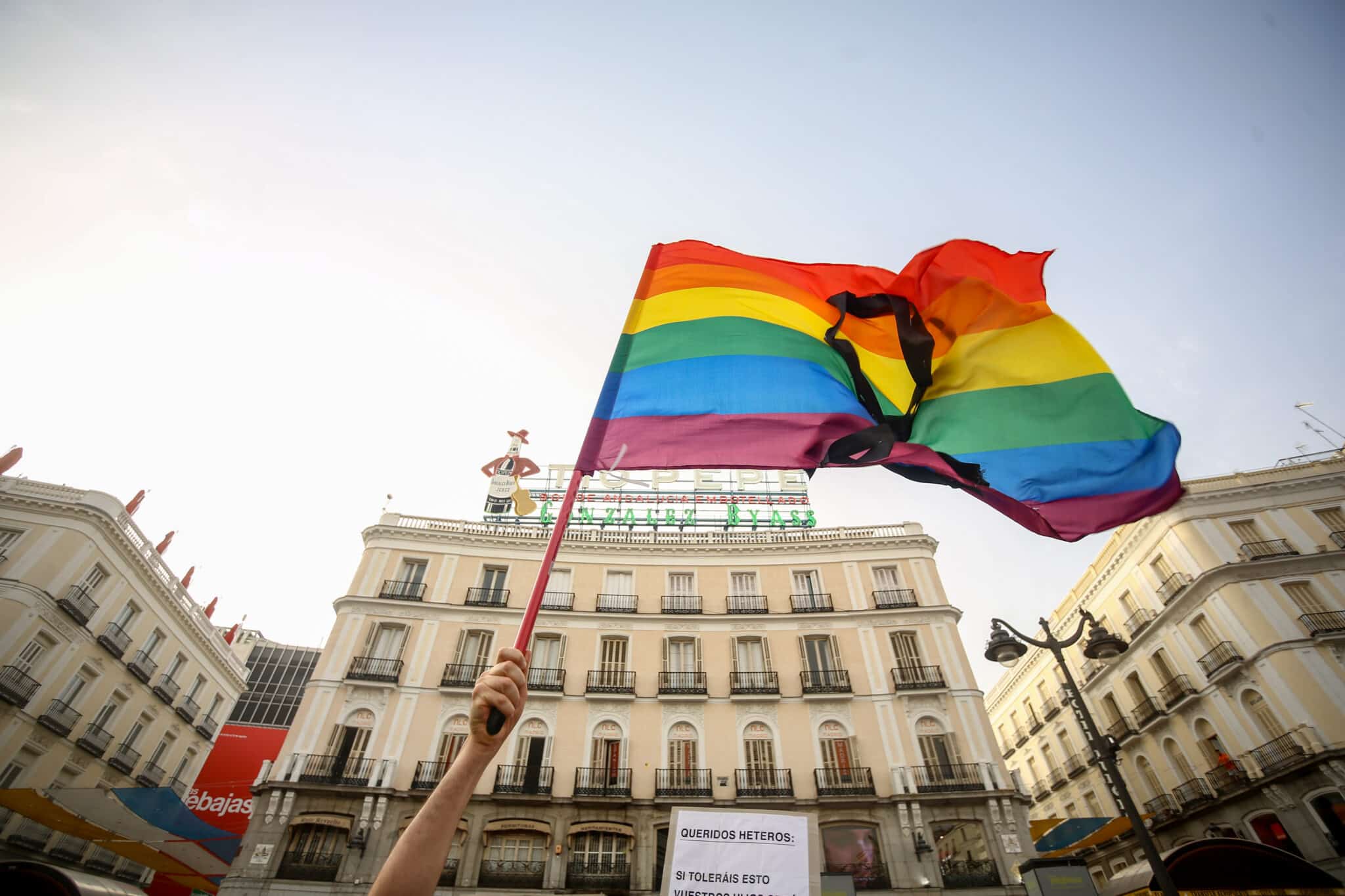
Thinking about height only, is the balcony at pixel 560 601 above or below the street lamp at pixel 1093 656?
above

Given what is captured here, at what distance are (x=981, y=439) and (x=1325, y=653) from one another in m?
24.5

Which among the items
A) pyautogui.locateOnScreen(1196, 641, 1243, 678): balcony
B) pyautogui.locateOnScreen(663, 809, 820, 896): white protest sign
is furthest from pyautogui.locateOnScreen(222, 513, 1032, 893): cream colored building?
pyautogui.locateOnScreen(663, 809, 820, 896): white protest sign

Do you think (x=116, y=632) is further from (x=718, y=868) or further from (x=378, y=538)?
(x=718, y=868)

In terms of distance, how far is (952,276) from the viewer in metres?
6.98

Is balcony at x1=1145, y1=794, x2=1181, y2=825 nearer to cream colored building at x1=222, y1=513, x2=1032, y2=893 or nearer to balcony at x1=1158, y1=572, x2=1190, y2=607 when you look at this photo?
balcony at x1=1158, y1=572, x2=1190, y2=607

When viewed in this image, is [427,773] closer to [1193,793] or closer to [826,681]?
[826,681]

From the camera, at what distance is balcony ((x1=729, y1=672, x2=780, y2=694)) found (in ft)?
75.3

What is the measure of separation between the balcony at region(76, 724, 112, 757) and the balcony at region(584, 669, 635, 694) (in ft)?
62.3

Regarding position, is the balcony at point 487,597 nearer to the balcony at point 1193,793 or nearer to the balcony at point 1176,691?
the balcony at point 1176,691

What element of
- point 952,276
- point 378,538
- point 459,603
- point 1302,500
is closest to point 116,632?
point 378,538

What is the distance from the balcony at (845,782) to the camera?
20.6 meters

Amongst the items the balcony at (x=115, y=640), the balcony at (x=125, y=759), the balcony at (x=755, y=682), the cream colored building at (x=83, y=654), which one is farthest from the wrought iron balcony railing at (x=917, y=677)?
the balcony at (x=125, y=759)

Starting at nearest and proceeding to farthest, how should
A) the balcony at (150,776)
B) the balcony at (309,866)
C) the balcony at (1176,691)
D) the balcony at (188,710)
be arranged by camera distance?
→ the balcony at (309,866)
the balcony at (1176,691)
the balcony at (150,776)
the balcony at (188,710)

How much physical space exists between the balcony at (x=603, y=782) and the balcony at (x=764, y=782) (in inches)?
140
